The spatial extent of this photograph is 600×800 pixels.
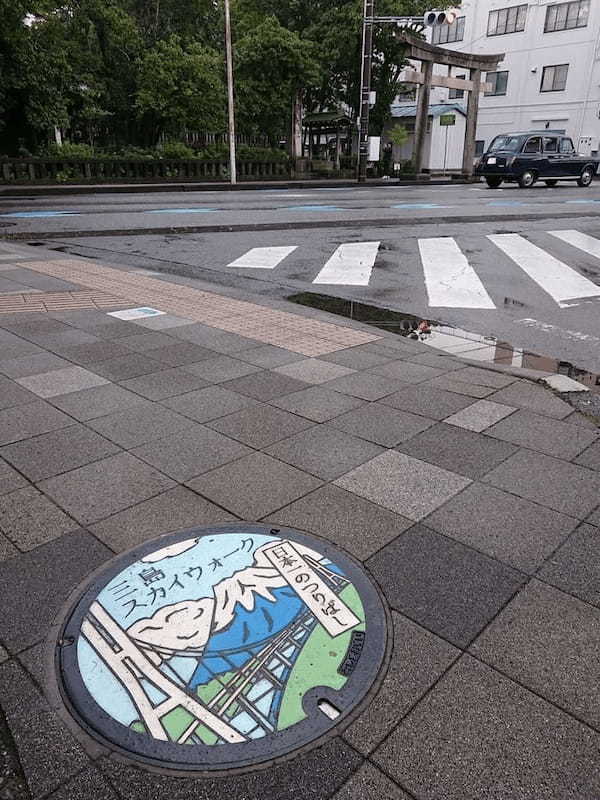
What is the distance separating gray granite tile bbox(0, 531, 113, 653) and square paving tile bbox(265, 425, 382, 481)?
4.09 ft

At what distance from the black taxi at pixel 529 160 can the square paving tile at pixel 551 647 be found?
1107 inches

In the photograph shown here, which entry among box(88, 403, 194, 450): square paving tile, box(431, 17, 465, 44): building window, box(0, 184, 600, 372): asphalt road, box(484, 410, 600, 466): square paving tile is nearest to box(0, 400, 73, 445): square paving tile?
box(88, 403, 194, 450): square paving tile

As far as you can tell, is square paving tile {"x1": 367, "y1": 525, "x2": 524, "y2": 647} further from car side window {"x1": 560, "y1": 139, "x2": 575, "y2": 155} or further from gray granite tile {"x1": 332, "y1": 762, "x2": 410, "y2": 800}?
car side window {"x1": 560, "y1": 139, "x2": 575, "y2": 155}

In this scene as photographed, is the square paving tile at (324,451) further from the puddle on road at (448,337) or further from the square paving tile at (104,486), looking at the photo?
the puddle on road at (448,337)

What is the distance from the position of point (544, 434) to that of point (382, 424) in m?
1.04

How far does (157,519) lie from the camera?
304 cm

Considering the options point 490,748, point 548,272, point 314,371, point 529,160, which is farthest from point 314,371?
point 529,160

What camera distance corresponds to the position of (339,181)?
111 feet

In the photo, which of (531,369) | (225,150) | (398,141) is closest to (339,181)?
(225,150)

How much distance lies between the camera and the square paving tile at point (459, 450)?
357cm

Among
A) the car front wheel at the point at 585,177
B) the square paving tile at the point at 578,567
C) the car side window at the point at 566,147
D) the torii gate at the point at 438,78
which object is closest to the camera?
the square paving tile at the point at 578,567

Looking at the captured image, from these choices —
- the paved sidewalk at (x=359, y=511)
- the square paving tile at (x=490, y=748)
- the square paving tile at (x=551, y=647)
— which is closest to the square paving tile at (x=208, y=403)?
the paved sidewalk at (x=359, y=511)

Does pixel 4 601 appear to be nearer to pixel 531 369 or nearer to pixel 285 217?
pixel 531 369

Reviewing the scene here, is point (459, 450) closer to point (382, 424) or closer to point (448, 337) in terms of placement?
point (382, 424)
